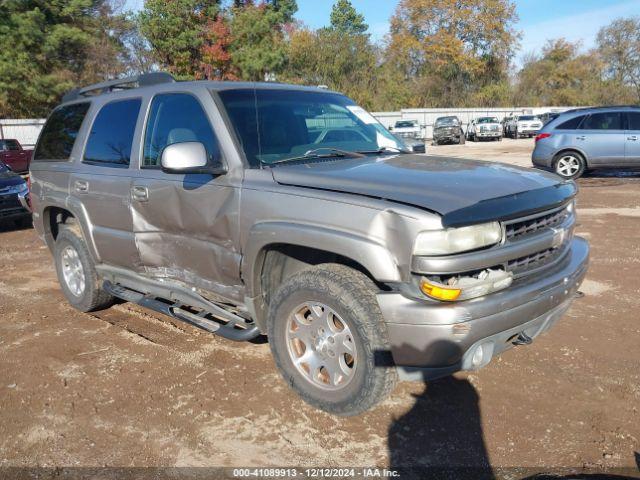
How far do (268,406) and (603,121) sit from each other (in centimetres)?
1249

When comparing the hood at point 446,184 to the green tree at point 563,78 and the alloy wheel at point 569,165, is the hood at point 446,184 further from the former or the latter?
the green tree at point 563,78

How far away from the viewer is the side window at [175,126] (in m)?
3.65

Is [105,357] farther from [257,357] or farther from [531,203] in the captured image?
[531,203]

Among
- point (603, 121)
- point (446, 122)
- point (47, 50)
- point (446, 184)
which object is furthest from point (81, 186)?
point (446, 122)

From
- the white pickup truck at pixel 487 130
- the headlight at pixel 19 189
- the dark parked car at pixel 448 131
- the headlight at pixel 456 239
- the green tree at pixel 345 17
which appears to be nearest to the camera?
the headlight at pixel 456 239

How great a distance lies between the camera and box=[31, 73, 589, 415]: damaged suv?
8.91 ft

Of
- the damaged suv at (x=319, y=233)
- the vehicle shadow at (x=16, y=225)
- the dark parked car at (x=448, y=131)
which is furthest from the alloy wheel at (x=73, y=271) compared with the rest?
the dark parked car at (x=448, y=131)

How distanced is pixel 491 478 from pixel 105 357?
287 centimetres

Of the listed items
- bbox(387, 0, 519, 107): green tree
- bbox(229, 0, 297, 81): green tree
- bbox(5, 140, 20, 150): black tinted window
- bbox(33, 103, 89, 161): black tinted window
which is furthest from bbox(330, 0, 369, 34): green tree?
bbox(33, 103, 89, 161): black tinted window

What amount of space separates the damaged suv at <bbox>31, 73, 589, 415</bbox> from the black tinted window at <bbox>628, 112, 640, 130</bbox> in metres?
10.7

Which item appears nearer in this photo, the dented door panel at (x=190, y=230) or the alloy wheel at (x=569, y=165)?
the dented door panel at (x=190, y=230)

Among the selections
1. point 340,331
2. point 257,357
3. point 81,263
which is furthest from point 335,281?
point 81,263

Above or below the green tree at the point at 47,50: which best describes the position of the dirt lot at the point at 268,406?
below

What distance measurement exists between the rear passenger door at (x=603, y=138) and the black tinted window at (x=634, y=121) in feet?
0.61
